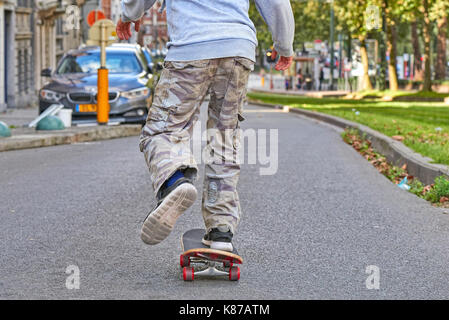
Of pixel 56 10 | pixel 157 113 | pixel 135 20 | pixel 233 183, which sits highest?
pixel 56 10

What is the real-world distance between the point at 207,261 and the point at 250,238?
50.4 inches

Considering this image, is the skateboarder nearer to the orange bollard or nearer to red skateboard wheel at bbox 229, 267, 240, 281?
red skateboard wheel at bbox 229, 267, 240, 281

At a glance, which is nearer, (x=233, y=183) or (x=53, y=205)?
(x=233, y=183)

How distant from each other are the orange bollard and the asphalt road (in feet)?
21.2

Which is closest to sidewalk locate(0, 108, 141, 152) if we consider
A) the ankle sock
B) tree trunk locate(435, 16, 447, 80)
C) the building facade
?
the ankle sock

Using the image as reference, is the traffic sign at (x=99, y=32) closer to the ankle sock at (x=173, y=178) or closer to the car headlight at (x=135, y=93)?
the car headlight at (x=135, y=93)

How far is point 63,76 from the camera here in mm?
19172

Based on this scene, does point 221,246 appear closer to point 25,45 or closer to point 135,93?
point 135,93

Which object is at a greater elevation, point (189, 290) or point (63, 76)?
point (63, 76)

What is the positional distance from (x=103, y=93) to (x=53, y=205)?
1010 centimetres

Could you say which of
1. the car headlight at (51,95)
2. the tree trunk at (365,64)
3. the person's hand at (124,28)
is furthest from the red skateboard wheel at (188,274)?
the tree trunk at (365,64)
